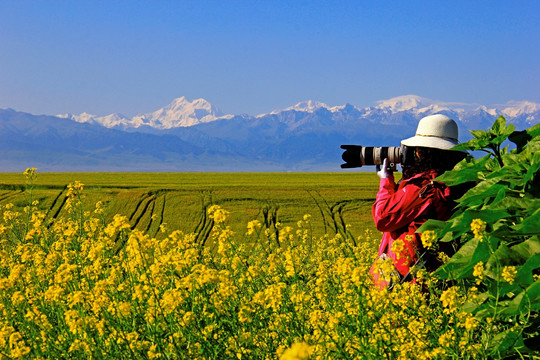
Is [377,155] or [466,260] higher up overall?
[377,155]

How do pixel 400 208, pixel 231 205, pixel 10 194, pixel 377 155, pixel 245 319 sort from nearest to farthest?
pixel 245 319
pixel 400 208
pixel 377 155
pixel 231 205
pixel 10 194

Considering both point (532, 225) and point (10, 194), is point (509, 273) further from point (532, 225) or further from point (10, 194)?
point (10, 194)

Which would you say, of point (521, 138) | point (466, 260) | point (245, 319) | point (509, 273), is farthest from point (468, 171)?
point (245, 319)

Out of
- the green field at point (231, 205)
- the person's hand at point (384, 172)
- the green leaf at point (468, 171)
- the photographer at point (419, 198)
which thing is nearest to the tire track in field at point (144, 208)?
the green field at point (231, 205)

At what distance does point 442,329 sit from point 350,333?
21.5 inches

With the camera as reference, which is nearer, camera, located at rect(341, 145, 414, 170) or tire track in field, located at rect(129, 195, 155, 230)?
camera, located at rect(341, 145, 414, 170)

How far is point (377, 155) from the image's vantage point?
4086 mm

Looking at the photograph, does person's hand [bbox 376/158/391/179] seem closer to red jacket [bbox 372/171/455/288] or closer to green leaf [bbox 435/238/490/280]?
red jacket [bbox 372/171/455/288]

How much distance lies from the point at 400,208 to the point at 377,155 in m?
0.72

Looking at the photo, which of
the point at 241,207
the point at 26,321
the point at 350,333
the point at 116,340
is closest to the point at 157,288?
the point at 116,340

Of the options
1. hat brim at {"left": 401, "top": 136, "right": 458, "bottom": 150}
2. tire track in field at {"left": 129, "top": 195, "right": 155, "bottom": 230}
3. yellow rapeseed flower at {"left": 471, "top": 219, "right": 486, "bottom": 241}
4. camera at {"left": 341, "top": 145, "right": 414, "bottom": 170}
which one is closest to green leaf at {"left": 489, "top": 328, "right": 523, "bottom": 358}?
yellow rapeseed flower at {"left": 471, "top": 219, "right": 486, "bottom": 241}

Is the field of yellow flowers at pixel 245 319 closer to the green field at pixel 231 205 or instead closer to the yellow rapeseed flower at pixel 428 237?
the yellow rapeseed flower at pixel 428 237

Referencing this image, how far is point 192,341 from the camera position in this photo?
3002mm

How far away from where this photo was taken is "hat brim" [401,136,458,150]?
3574 millimetres
